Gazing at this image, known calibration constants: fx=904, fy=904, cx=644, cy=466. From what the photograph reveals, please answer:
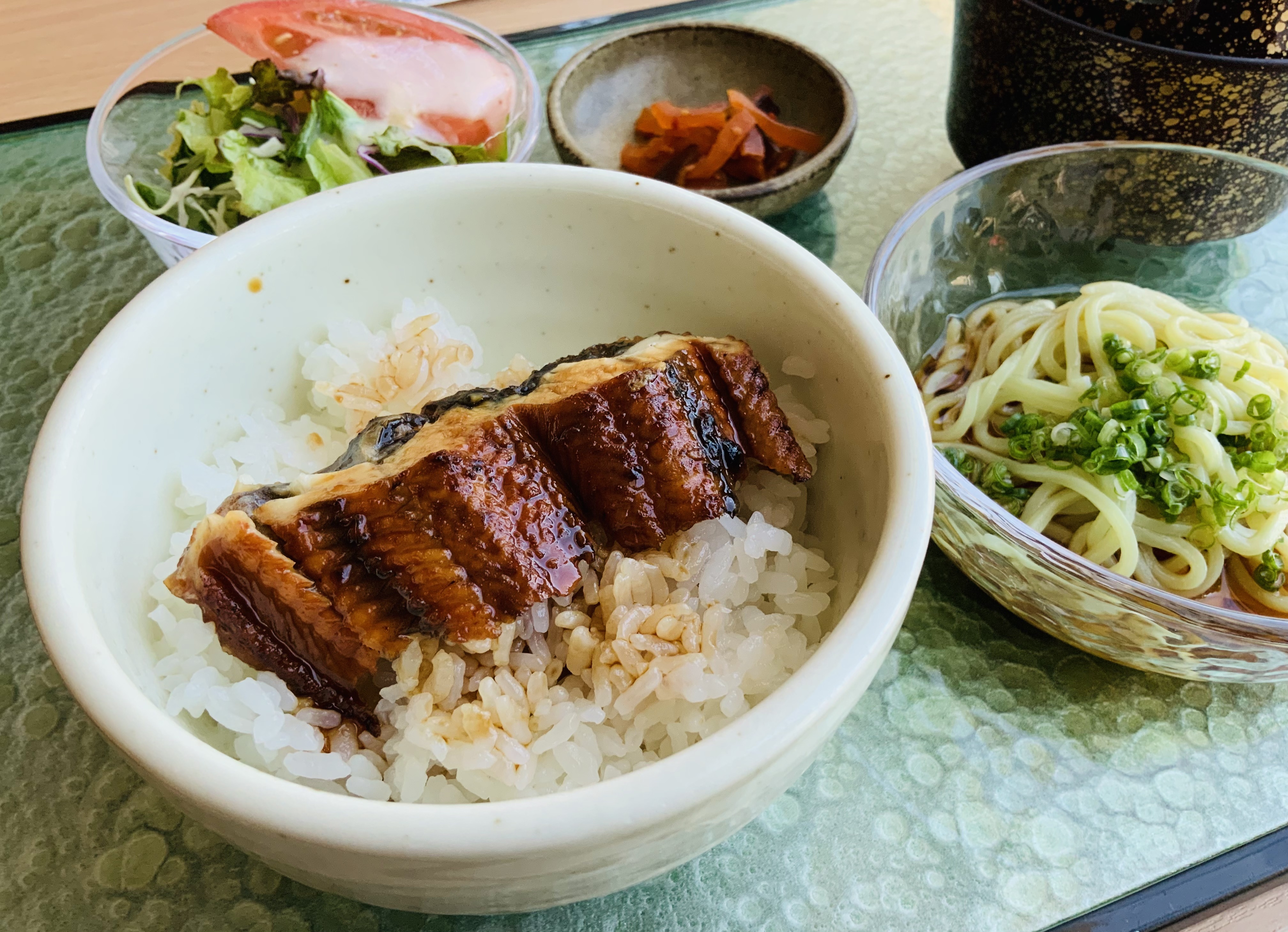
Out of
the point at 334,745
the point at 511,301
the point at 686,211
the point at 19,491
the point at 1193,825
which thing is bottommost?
the point at 1193,825

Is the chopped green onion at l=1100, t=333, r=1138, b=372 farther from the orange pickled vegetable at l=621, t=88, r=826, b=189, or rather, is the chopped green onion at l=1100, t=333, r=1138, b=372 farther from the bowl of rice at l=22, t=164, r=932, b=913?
the orange pickled vegetable at l=621, t=88, r=826, b=189

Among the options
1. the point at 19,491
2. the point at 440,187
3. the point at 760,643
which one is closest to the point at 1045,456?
the point at 760,643

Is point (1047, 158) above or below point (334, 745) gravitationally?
above

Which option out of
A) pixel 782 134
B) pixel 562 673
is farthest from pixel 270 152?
pixel 562 673

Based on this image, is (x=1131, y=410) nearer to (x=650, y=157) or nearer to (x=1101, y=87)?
(x=1101, y=87)

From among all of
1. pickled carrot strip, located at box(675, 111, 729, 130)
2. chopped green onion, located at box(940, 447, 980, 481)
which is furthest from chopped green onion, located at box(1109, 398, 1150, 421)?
pickled carrot strip, located at box(675, 111, 729, 130)

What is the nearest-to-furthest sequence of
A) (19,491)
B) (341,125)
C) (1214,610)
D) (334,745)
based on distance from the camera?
(334,745), (1214,610), (19,491), (341,125)

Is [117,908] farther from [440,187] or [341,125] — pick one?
[341,125]

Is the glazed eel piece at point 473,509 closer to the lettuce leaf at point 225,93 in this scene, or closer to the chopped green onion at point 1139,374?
the chopped green onion at point 1139,374
